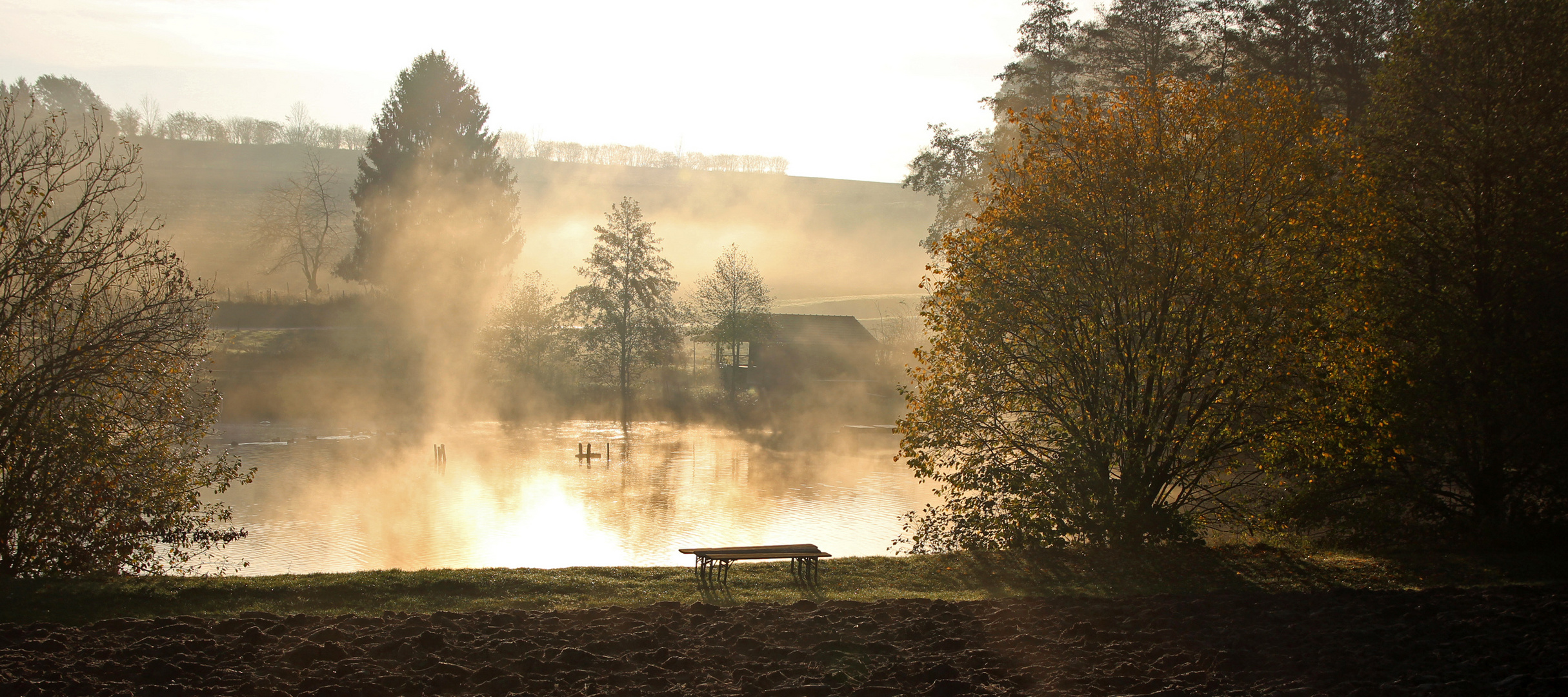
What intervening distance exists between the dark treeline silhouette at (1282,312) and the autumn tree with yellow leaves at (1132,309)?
39 mm

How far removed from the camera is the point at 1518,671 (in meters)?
7.26

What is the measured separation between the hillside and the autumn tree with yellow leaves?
6323 centimetres

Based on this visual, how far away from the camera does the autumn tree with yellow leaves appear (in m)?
13.1

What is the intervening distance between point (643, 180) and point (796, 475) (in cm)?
10894

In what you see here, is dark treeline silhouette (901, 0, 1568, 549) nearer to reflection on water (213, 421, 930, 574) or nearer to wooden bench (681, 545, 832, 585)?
wooden bench (681, 545, 832, 585)

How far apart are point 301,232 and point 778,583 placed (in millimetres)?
67439

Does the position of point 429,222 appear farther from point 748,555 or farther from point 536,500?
point 748,555

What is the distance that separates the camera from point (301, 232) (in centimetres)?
6819

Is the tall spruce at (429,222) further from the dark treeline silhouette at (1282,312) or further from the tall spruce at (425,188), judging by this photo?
the dark treeline silhouette at (1282,312)

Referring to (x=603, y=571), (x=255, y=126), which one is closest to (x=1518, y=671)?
(x=603, y=571)

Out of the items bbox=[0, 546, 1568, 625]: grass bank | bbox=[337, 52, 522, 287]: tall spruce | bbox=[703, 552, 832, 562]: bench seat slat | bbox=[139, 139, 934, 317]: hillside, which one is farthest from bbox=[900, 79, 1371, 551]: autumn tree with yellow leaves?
bbox=[139, 139, 934, 317]: hillside

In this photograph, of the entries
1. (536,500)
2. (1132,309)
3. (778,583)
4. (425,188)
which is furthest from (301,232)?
(1132,309)

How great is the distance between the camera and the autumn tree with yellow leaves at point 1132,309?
13.1 m

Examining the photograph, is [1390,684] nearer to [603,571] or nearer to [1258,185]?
[1258,185]
